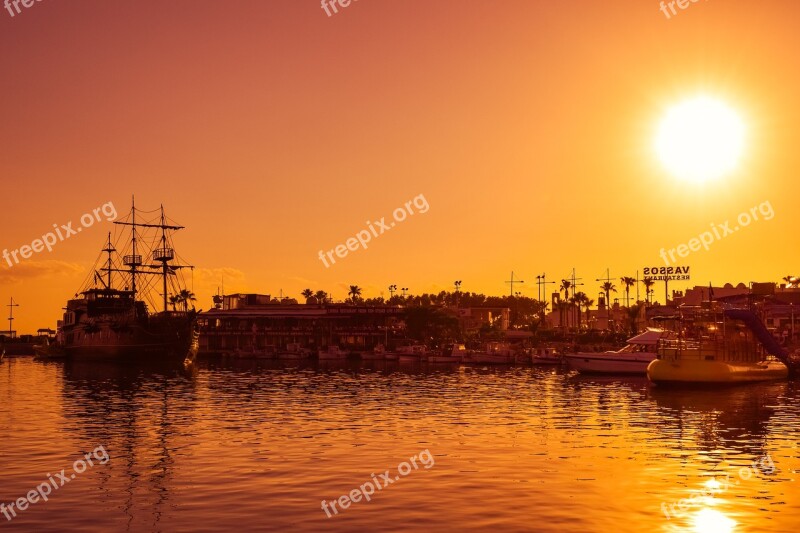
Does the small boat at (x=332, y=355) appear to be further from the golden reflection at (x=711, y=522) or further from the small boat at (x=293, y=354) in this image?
the golden reflection at (x=711, y=522)

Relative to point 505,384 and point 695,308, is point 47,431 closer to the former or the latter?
point 505,384

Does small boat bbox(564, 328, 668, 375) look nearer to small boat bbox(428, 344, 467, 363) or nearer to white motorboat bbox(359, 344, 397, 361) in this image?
small boat bbox(428, 344, 467, 363)

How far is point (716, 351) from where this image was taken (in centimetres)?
8150

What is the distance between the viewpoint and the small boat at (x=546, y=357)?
142200 mm

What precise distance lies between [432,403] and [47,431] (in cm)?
2795

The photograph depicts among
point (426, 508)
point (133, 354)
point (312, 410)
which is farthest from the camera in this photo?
point (133, 354)

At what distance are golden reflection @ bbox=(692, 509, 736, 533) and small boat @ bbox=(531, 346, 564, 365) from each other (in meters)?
120

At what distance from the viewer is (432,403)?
62719 mm

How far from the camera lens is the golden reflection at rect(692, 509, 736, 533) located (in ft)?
70.9

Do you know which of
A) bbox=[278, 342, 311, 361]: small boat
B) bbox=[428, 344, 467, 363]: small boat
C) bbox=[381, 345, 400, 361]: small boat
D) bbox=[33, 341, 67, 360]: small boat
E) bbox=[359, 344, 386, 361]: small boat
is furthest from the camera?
bbox=[33, 341, 67, 360]: small boat

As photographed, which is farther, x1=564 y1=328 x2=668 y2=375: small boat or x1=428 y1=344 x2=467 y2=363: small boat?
x1=428 y1=344 x2=467 y2=363: small boat

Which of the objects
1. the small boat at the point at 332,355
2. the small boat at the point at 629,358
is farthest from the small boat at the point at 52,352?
the small boat at the point at 629,358

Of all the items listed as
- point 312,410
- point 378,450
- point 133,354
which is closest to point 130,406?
point 312,410

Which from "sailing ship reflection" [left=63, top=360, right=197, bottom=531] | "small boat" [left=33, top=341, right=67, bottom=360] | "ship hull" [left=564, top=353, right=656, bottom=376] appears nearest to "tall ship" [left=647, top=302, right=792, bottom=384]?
"ship hull" [left=564, top=353, right=656, bottom=376]
